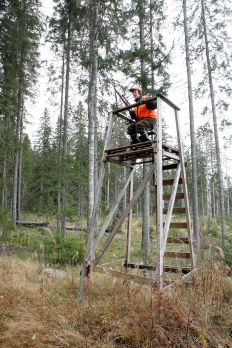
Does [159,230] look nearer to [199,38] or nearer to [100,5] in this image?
[100,5]

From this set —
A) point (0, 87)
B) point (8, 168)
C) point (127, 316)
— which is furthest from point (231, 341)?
point (8, 168)

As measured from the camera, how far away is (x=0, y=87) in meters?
12.8

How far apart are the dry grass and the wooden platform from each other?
91.1 inches

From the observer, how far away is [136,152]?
18.5 ft

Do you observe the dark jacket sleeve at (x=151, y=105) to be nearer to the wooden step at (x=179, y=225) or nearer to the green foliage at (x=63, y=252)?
the wooden step at (x=179, y=225)

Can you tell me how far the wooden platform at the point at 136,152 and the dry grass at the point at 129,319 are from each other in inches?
91.1

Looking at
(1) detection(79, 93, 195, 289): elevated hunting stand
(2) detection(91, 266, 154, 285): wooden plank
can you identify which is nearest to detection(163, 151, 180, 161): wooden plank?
(1) detection(79, 93, 195, 289): elevated hunting stand

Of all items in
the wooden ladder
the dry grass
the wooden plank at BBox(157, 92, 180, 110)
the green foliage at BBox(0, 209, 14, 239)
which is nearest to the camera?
the dry grass

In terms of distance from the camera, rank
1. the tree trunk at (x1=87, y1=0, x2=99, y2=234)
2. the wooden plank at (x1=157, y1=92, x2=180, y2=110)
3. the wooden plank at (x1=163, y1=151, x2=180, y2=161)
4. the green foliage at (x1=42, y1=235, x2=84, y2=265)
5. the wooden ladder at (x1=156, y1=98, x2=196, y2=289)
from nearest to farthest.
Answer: the wooden ladder at (x1=156, y1=98, x2=196, y2=289), the wooden plank at (x1=157, y1=92, x2=180, y2=110), the wooden plank at (x1=163, y1=151, x2=180, y2=161), the tree trunk at (x1=87, y1=0, x2=99, y2=234), the green foliage at (x1=42, y1=235, x2=84, y2=265)

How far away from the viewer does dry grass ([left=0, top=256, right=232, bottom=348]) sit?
362 cm

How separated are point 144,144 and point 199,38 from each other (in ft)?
44.7

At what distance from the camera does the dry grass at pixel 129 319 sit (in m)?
3.62

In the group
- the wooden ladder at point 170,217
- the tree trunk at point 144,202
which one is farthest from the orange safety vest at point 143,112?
the tree trunk at point 144,202

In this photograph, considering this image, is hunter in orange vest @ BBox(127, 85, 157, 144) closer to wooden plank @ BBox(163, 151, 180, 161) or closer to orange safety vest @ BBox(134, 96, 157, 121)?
orange safety vest @ BBox(134, 96, 157, 121)
